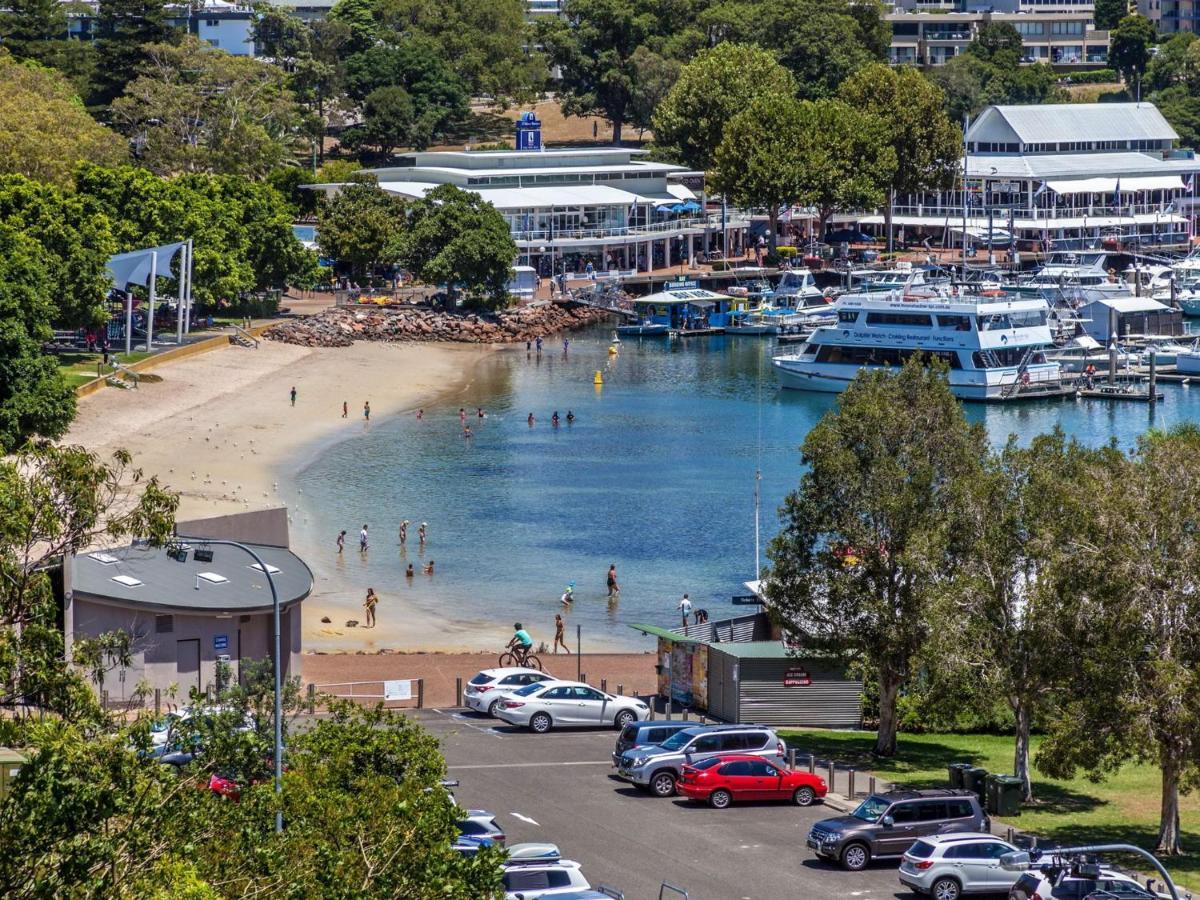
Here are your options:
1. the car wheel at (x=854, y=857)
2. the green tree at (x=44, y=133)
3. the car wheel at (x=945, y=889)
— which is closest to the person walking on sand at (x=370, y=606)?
the car wheel at (x=854, y=857)

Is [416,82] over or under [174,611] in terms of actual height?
over

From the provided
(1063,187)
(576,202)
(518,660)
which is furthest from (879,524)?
(1063,187)

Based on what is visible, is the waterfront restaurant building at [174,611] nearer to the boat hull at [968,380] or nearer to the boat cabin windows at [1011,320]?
the boat hull at [968,380]

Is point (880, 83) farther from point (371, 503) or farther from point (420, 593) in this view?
point (420, 593)

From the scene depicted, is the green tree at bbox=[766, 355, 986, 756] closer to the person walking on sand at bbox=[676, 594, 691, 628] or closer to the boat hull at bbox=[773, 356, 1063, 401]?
the person walking on sand at bbox=[676, 594, 691, 628]

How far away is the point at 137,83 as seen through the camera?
155625mm

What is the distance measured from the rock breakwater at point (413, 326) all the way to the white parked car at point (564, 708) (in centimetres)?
7483

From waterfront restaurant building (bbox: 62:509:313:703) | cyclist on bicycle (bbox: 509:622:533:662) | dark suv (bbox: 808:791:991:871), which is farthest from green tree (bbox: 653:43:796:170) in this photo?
dark suv (bbox: 808:791:991:871)

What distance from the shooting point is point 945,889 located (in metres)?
34.4

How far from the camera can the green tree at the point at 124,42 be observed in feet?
549

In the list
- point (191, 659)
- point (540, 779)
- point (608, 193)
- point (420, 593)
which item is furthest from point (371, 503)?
point (608, 193)

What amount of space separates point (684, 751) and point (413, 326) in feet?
287

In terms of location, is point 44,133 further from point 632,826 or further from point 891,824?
point 891,824

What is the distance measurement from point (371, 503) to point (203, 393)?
22.5 meters
